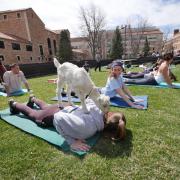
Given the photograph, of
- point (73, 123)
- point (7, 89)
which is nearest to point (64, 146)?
point (73, 123)

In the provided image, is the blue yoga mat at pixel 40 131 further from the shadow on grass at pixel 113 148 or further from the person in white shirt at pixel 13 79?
the person in white shirt at pixel 13 79

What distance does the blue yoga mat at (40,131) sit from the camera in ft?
11.6

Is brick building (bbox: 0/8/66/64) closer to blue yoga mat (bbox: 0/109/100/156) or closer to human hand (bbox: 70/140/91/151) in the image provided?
blue yoga mat (bbox: 0/109/100/156)

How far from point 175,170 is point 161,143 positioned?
2.51 ft

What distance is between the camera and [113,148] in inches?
134

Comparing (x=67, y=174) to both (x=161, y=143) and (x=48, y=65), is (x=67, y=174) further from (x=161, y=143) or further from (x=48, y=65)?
(x=48, y=65)

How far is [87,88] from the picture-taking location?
390 cm

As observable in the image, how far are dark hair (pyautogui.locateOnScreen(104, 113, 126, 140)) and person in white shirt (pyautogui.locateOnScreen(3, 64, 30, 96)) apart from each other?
19.1 ft

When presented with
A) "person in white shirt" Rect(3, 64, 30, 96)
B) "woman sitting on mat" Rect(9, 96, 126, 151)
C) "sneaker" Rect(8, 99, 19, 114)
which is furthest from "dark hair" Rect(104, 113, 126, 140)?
"person in white shirt" Rect(3, 64, 30, 96)

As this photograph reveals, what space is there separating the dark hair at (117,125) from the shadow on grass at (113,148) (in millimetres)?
122

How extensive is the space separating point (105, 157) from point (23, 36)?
4503 cm

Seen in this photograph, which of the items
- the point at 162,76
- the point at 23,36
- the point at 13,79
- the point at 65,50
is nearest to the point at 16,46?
the point at 23,36

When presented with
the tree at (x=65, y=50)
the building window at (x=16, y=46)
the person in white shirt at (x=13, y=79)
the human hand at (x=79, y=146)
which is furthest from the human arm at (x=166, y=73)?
the tree at (x=65, y=50)

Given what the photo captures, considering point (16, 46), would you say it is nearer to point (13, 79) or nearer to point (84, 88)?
point (13, 79)
